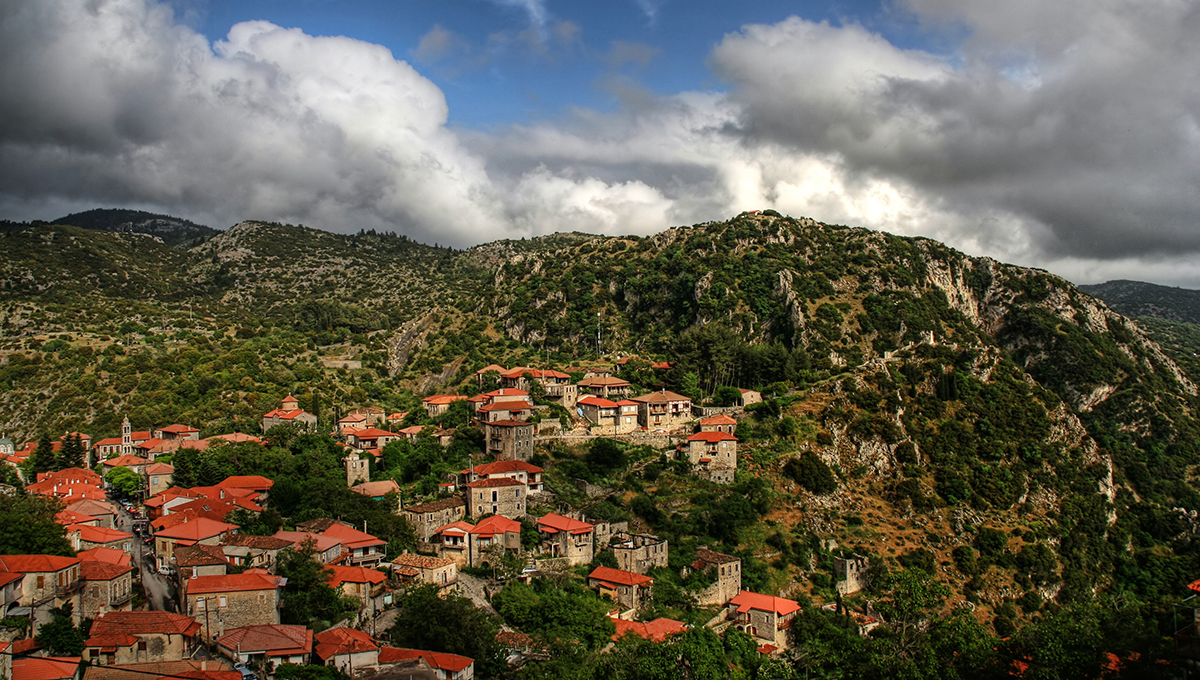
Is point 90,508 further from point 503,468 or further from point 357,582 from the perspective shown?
point 503,468

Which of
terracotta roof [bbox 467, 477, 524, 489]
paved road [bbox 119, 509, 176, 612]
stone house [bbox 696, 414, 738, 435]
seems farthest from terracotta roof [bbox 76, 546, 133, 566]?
stone house [bbox 696, 414, 738, 435]

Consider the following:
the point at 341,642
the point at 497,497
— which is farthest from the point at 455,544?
the point at 341,642

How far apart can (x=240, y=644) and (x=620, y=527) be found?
25087 mm

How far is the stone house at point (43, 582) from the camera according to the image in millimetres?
27500

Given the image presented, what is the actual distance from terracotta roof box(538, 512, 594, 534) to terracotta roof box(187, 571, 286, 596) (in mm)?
16920

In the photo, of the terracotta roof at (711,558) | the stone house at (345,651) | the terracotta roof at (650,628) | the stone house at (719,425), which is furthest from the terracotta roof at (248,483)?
the stone house at (719,425)

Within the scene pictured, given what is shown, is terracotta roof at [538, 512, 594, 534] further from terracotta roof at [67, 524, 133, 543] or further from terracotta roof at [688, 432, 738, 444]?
terracotta roof at [67, 524, 133, 543]

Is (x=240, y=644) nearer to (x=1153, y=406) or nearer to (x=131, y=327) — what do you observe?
(x=131, y=327)

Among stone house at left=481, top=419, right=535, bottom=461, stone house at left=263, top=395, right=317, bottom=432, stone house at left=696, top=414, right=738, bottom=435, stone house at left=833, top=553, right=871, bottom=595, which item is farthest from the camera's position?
stone house at left=263, top=395, right=317, bottom=432

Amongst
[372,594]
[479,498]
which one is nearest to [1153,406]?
[479,498]

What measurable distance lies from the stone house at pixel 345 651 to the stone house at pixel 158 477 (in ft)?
96.3

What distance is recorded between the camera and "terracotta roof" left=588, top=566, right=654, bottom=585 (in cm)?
4125

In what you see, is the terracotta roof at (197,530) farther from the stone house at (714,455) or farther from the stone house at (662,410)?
the stone house at (662,410)

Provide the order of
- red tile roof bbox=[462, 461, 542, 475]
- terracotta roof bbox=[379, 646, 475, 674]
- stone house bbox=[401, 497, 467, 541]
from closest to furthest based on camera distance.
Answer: terracotta roof bbox=[379, 646, 475, 674], stone house bbox=[401, 497, 467, 541], red tile roof bbox=[462, 461, 542, 475]
